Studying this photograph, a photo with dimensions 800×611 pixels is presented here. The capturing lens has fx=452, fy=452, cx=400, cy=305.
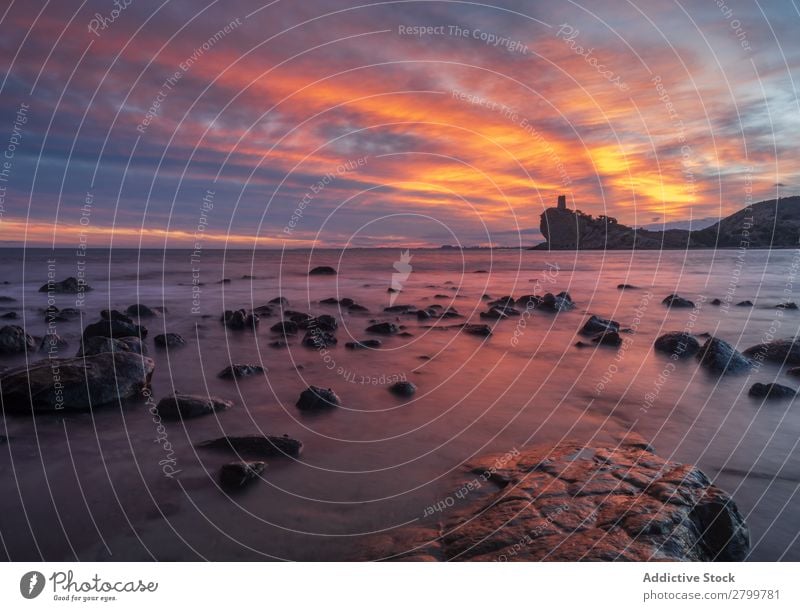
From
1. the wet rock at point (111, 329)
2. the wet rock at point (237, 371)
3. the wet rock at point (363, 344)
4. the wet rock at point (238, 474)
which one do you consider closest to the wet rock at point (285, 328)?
the wet rock at point (363, 344)

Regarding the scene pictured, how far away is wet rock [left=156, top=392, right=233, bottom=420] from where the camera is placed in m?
7.68

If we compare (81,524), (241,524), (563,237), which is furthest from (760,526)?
(563,237)

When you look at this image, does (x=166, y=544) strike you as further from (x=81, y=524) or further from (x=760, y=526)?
(x=760, y=526)

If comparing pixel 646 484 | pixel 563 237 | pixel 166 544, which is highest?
pixel 563 237

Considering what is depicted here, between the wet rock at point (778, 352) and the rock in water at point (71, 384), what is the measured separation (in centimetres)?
1447

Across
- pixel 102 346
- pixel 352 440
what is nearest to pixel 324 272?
pixel 102 346

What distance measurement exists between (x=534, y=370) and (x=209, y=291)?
75.5 feet

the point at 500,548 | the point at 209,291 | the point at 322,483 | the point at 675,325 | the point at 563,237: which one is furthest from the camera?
the point at 563,237

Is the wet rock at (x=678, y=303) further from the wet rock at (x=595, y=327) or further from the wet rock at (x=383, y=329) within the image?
the wet rock at (x=383, y=329)

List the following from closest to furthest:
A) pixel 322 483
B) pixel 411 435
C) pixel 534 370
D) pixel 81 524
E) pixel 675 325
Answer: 1. pixel 81 524
2. pixel 322 483
3. pixel 411 435
4. pixel 534 370
5. pixel 675 325

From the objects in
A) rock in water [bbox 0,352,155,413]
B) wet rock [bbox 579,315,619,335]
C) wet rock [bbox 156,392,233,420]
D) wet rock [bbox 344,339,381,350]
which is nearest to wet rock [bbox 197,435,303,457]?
wet rock [bbox 156,392,233,420]

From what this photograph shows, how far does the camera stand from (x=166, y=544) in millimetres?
4840

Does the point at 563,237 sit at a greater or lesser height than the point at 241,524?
greater

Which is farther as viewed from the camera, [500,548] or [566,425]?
[566,425]
